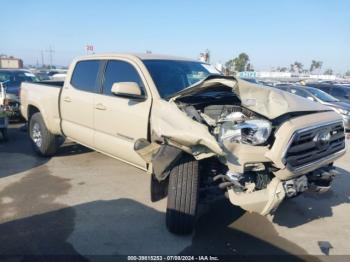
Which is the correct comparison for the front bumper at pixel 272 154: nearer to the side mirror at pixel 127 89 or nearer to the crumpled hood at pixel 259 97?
the crumpled hood at pixel 259 97

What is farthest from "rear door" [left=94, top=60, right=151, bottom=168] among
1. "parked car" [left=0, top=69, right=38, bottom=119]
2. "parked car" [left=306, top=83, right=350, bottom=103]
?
"parked car" [left=306, top=83, right=350, bottom=103]

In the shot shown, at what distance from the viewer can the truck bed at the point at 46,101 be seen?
6141 millimetres

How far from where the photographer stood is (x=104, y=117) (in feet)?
16.1

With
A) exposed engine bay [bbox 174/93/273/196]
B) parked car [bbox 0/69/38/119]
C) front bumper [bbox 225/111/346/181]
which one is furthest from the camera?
parked car [bbox 0/69/38/119]

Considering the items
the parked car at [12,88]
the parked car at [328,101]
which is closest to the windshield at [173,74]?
the parked car at [12,88]

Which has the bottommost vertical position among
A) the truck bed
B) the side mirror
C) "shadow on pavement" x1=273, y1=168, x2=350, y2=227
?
"shadow on pavement" x1=273, y1=168, x2=350, y2=227

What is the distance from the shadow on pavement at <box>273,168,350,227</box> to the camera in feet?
14.1

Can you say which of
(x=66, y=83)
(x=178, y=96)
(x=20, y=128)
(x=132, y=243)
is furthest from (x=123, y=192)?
(x=20, y=128)

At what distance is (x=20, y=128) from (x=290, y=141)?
8.78 m

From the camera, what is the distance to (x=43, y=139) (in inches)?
256

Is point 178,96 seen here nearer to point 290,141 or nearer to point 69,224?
point 290,141

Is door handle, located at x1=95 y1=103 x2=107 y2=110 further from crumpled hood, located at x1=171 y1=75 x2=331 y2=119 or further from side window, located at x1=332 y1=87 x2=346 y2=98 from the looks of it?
side window, located at x1=332 y1=87 x2=346 y2=98

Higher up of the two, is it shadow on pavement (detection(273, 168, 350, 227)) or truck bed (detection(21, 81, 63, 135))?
truck bed (detection(21, 81, 63, 135))

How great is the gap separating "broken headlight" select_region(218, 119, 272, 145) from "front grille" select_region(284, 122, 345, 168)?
259 mm
